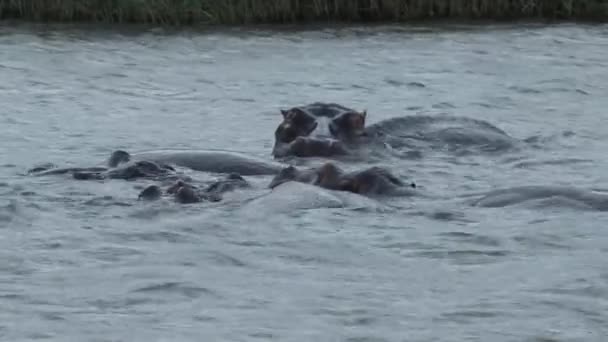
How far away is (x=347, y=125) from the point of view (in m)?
10.4

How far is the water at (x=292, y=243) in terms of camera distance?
20.9 feet

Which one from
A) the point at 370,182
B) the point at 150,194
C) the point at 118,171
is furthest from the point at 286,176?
the point at 118,171

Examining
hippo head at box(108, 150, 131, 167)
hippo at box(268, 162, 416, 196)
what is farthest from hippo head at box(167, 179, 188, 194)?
hippo head at box(108, 150, 131, 167)

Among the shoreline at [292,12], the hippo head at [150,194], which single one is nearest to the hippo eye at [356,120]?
the hippo head at [150,194]

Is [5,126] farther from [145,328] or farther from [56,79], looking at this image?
[145,328]

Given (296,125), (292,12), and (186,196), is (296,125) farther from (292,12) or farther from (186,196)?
(292,12)

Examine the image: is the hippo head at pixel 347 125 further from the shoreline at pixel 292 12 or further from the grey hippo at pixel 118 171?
the shoreline at pixel 292 12

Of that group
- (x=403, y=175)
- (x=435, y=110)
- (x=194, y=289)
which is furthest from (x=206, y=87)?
(x=194, y=289)

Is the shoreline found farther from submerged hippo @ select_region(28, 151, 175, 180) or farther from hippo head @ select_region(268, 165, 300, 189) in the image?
hippo head @ select_region(268, 165, 300, 189)

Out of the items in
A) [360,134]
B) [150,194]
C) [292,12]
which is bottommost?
[292,12]

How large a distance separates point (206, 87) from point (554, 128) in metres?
4.02

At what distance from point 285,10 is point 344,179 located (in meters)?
10.5

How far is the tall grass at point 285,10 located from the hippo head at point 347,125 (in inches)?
334

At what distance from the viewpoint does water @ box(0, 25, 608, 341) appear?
6363mm
